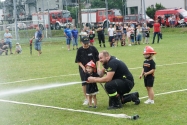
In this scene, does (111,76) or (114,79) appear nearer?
(111,76)

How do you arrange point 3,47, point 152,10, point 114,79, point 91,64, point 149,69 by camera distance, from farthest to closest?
→ 1. point 152,10
2. point 3,47
3. point 149,69
4. point 114,79
5. point 91,64

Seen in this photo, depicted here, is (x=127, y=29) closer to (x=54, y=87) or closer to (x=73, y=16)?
(x=54, y=87)

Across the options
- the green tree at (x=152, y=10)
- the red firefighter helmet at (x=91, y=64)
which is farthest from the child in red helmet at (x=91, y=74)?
the green tree at (x=152, y=10)

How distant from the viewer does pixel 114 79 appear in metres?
9.84

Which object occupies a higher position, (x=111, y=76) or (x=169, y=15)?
(x=169, y=15)

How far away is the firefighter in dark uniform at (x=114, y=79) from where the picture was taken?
31.5 feet

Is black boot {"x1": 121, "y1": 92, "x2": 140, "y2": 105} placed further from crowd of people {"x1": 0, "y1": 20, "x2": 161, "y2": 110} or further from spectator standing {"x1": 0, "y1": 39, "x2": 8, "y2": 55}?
spectator standing {"x1": 0, "y1": 39, "x2": 8, "y2": 55}

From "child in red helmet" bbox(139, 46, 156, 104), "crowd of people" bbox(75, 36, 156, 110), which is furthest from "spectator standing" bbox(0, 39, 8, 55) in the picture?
"child in red helmet" bbox(139, 46, 156, 104)

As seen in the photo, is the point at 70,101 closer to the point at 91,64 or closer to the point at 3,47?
the point at 91,64

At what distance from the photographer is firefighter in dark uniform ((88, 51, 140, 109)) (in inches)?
378

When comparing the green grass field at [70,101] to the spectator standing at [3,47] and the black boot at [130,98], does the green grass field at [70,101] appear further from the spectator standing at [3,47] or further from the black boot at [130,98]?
the spectator standing at [3,47]

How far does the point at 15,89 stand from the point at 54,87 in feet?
4.25

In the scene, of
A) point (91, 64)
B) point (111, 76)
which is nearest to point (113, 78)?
point (111, 76)

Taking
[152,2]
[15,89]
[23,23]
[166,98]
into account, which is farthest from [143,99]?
[152,2]
